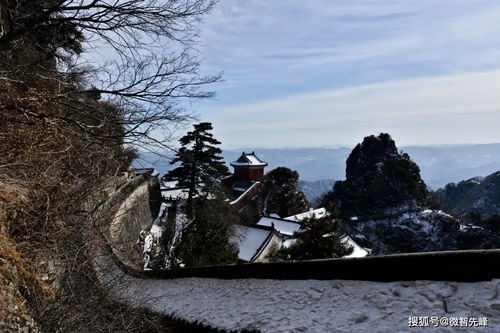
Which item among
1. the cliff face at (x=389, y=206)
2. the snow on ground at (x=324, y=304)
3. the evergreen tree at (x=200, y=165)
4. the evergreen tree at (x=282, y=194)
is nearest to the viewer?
the snow on ground at (x=324, y=304)

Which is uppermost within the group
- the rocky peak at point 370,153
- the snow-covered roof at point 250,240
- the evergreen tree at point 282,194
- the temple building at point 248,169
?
the rocky peak at point 370,153

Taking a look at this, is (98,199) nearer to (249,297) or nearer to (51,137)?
(51,137)

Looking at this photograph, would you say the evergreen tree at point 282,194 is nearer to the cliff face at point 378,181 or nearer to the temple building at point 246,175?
the temple building at point 246,175

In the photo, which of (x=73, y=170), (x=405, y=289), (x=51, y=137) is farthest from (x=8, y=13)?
(x=405, y=289)

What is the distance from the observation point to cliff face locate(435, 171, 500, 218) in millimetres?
59750

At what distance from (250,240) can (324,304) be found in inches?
810

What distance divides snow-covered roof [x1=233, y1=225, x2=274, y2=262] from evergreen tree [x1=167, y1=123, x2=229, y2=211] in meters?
5.03

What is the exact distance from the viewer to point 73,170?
19.8 ft

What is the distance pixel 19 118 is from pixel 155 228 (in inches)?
755

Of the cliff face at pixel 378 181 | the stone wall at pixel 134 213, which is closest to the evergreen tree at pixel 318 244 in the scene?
the stone wall at pixel 134 213

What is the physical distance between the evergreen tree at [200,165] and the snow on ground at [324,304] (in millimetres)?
15096

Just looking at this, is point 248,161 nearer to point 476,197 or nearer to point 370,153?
point 370,153

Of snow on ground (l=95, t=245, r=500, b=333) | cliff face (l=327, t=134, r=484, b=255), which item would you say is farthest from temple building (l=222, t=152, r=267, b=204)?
snow on ground (l=95, t=245, r=500, b=333)

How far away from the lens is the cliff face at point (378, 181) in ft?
144
